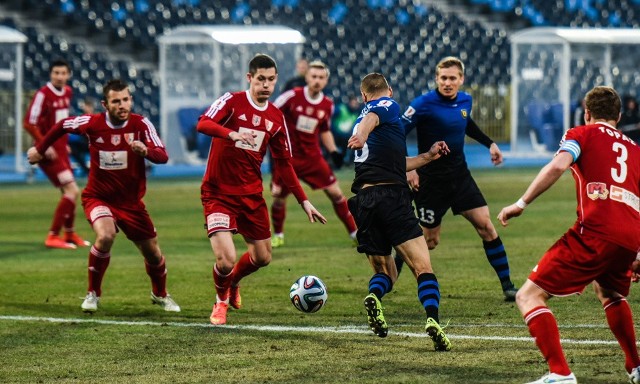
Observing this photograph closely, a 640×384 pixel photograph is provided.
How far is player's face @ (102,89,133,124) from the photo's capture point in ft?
32.0

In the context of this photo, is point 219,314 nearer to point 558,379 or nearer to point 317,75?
point 558,379

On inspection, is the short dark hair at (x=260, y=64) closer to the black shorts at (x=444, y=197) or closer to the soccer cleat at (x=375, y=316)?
the black shorts at (x=444, y=197)

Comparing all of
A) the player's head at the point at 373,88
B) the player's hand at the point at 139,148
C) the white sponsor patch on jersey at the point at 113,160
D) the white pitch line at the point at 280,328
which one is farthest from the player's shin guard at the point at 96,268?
the player's head at the point at 373,88

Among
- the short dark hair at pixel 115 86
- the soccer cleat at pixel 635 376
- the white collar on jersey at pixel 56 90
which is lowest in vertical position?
the soccer cleat at pixel 635 376

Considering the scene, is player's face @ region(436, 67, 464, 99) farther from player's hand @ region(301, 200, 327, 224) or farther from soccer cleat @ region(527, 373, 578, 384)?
soccer cleat @ region(527, 373, 578, 384)

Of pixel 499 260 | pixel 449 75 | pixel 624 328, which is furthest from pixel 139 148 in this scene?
pixel 624 328

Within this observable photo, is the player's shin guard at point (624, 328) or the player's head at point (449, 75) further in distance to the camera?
the player's head at point (449, 75)

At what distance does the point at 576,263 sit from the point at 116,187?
464 cm

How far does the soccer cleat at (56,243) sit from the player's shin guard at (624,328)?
9.11 metres

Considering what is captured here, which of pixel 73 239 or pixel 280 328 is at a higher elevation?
pixel 280 328

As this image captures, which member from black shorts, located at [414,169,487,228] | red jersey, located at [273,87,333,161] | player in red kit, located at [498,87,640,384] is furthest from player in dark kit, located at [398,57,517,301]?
red jersey, located at [273,87,333,161]

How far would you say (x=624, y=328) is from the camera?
21.3ft

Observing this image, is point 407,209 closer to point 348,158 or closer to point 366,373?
point 366,373

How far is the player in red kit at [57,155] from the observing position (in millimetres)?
14508
